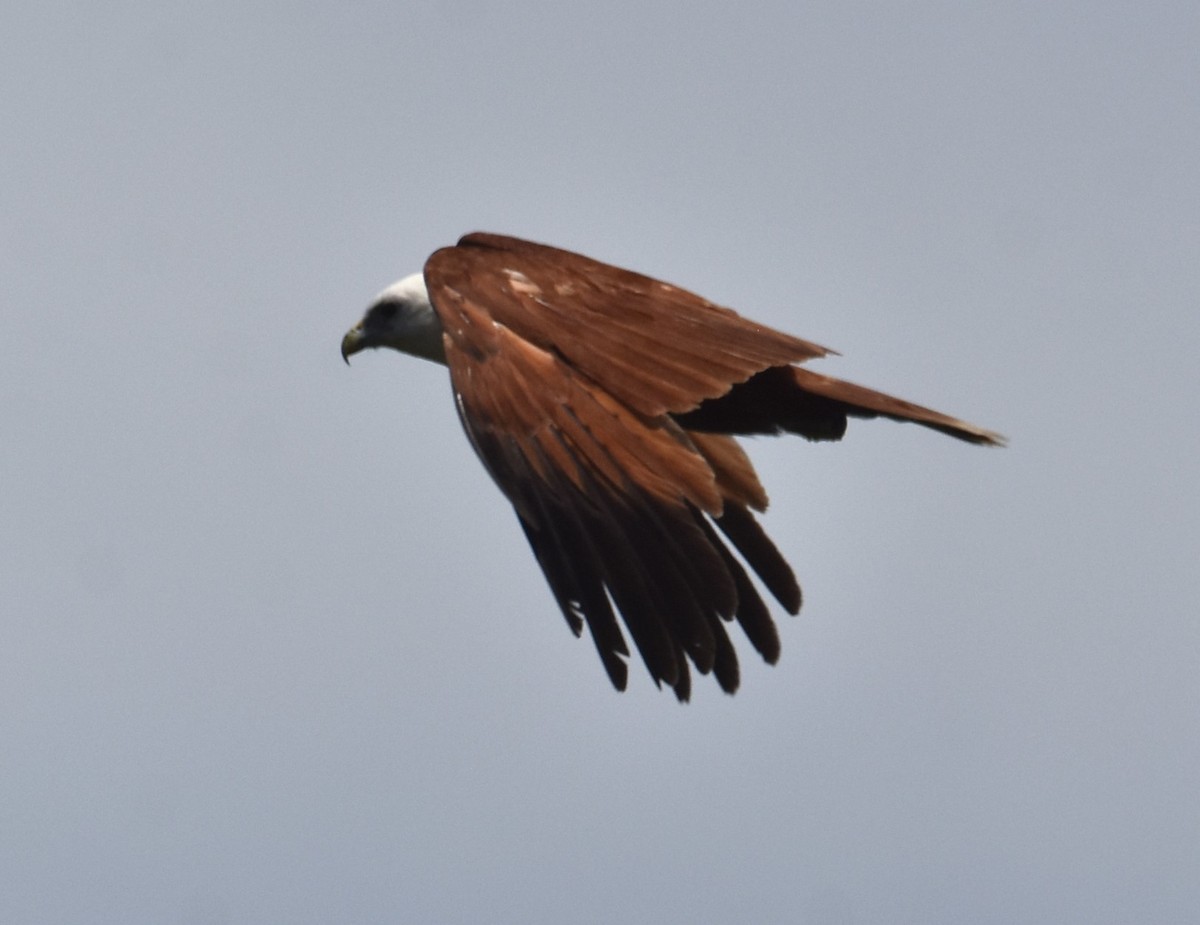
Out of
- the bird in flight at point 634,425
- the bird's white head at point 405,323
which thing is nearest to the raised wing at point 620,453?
the bird in flight at point 634,425

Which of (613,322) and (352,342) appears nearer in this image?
(613,322)

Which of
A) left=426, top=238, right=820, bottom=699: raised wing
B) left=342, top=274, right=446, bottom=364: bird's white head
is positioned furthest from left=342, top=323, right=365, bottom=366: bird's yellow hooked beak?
left=426, top=238, right=820, bottom=699: raised wing

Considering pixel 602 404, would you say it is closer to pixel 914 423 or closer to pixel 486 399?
pixel 486 399

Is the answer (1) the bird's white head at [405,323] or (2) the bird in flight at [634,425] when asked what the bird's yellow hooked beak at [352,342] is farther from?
(2) the bird in flight at [634,425]

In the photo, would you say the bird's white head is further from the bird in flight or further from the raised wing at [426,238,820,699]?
the raised wing at [426,238,820,699]

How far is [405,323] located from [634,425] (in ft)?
10.4

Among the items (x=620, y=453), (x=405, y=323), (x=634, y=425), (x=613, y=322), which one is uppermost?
(x=405, y=323)

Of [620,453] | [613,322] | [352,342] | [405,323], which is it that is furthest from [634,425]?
[352,342]

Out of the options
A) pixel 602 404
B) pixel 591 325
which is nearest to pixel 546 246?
pixel 591 325

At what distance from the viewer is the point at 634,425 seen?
8055 mm

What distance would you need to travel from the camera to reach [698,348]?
8602mm

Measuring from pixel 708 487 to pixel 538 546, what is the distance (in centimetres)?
63

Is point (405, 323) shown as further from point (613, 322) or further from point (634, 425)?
point (634, 425)

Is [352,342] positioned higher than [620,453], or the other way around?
[352,342]
